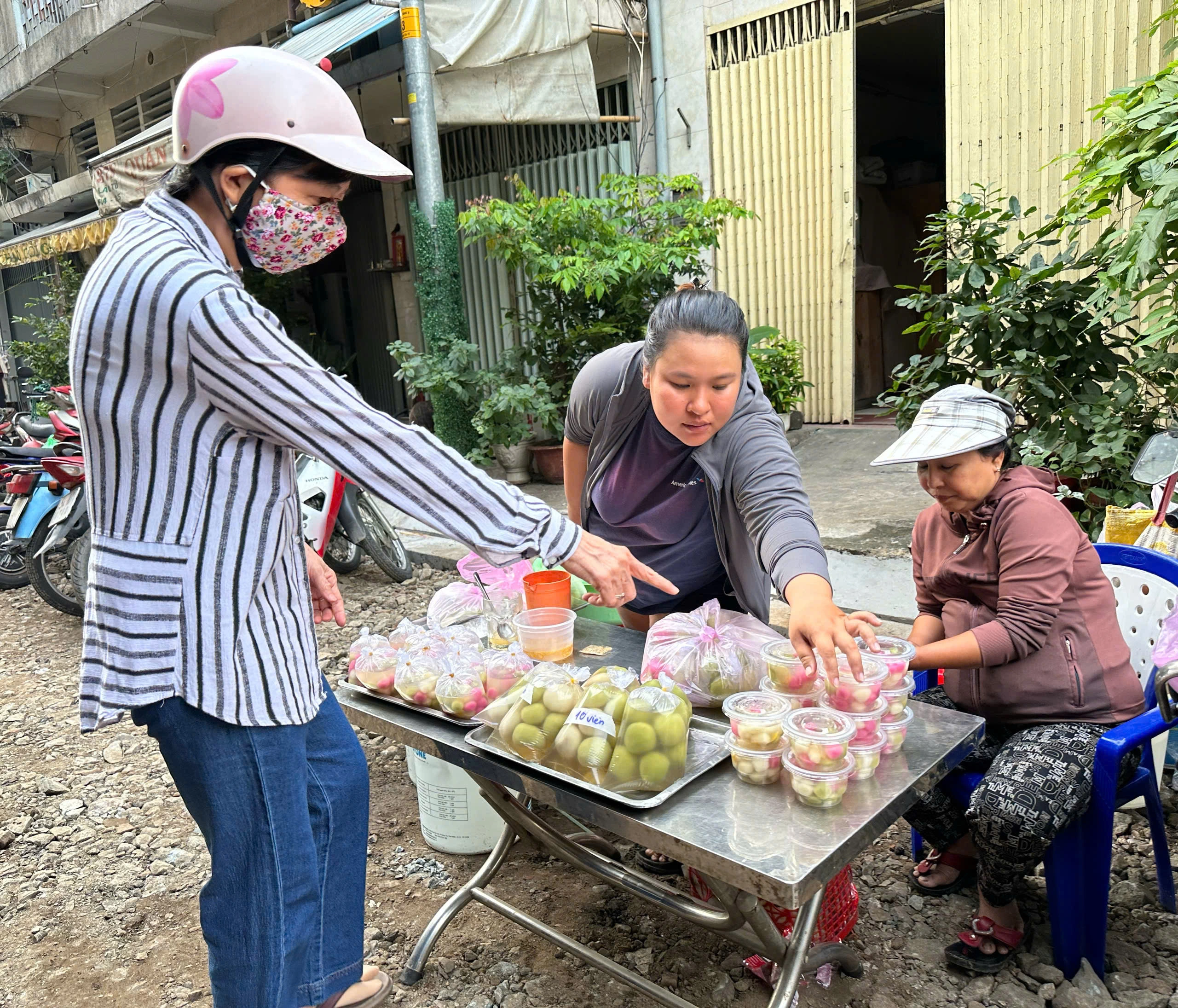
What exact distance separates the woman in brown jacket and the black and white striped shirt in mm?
1182

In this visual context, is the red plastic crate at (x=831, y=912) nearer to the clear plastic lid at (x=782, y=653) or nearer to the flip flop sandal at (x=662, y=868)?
the flip flop sandal at (x=662, y=868)

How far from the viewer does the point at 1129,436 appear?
11.2 feet

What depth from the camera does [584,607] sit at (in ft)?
8.99

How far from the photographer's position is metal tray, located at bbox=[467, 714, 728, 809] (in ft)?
5.08

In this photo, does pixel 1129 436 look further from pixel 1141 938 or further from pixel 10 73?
pixel 10 73

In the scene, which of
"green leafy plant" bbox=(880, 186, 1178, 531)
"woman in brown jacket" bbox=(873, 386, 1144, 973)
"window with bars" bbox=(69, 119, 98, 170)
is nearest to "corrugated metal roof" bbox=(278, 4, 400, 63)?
"green leafy plant" bbox=(880, 186, 1178, 531)

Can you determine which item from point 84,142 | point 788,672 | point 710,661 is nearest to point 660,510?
point 710,661

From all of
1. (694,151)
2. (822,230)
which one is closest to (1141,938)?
(822,230)

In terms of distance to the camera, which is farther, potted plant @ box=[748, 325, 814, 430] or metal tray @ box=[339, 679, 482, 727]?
potted plant @ box=[748, 325, 814, 430]

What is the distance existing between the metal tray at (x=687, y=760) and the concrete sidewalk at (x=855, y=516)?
1.67 meters

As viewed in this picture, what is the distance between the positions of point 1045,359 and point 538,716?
2990 millimetres

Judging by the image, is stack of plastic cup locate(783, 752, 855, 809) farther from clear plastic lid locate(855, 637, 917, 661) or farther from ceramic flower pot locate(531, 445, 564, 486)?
ceramic flower pot locate(531, 445, 564, 486)

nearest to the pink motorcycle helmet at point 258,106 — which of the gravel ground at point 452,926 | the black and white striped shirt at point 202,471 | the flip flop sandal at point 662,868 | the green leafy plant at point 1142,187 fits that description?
the black and white striped shirt at point 202,471

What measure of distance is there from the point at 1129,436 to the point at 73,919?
3.86 metres
